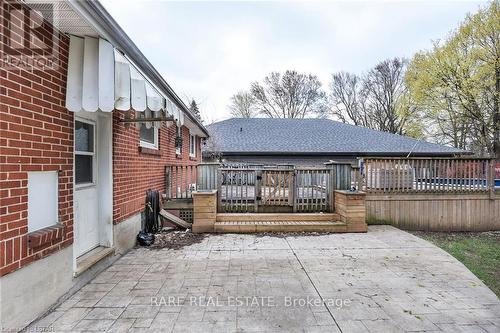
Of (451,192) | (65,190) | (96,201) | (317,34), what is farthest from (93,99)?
(317,34)

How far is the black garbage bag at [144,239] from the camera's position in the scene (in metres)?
5.80

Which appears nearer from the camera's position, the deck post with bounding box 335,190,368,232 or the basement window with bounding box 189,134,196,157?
the deck post with bounding box 335,190,368,232

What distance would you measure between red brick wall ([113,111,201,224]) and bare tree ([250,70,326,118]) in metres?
25.3

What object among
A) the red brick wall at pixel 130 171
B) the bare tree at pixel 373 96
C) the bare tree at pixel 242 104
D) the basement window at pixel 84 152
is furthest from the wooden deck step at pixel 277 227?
the bare tree at pixel 373 96

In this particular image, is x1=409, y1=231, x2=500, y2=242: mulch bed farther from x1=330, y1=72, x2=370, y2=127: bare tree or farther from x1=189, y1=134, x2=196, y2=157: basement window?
x1=330, y1=72, x2=370, y2=127: bare tree

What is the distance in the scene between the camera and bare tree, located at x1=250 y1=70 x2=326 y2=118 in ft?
105

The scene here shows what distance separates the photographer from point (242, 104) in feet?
104

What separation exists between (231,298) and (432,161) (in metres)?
7.25

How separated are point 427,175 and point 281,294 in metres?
6.50

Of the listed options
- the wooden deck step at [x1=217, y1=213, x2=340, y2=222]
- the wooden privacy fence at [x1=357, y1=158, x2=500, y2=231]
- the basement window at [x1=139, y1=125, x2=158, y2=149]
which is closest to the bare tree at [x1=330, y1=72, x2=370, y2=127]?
the wooden privacy fence at [x1=357, y1=158, x2=500, y2=231]

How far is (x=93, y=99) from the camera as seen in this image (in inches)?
128

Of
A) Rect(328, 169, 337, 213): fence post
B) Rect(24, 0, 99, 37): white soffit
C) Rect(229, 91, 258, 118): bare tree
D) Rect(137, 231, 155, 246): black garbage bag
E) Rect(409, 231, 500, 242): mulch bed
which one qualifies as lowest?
Rect(409, 231, 500, 242): mulch bed

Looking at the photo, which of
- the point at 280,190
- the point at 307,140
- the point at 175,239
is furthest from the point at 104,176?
the point at 307,140

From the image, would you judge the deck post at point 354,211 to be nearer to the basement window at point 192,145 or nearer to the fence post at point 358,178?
the fence post at point 358,178
